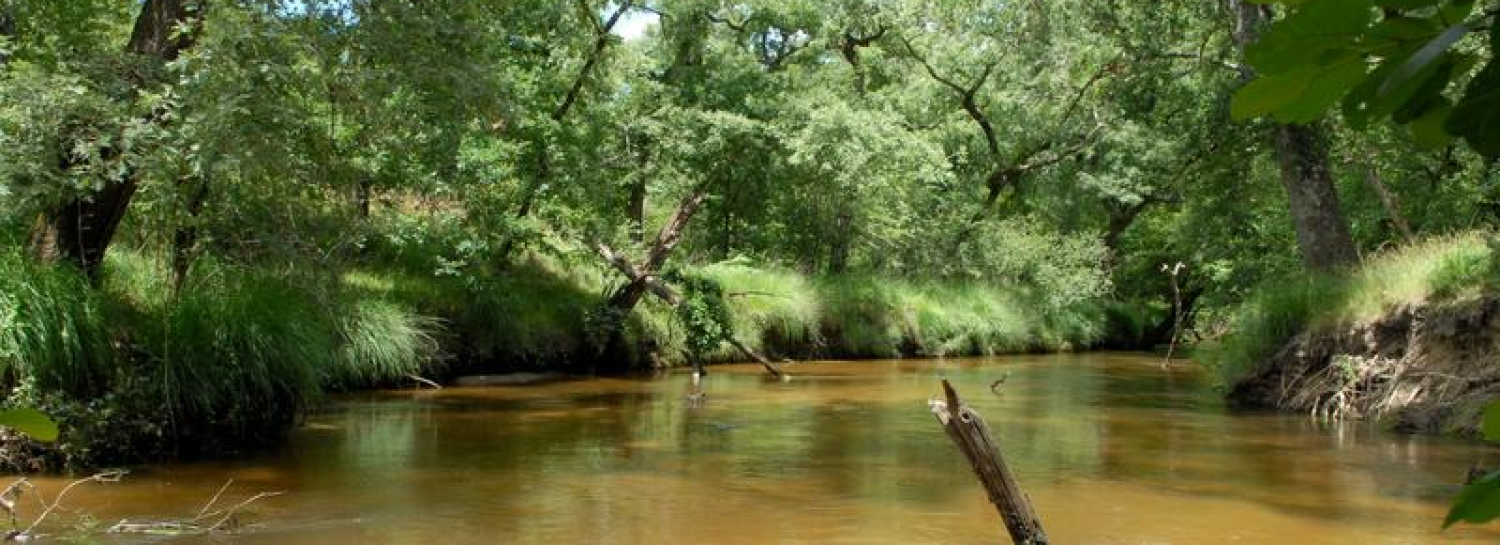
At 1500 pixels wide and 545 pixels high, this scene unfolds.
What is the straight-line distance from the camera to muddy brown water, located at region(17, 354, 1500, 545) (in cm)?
719

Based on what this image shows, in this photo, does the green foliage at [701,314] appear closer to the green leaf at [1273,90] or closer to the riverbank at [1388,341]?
the riverbank at [1388,341]

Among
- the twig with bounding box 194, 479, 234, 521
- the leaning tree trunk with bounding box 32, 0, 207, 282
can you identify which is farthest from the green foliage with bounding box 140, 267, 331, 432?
the twig with bounding box 194, 479, 234, 521

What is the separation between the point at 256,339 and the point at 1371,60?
9699 mm

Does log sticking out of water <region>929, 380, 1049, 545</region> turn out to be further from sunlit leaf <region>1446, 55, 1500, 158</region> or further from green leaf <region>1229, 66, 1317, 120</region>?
sunlit leaf <region>1446, 55, 1500, 158</region>

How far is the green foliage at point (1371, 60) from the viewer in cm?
79

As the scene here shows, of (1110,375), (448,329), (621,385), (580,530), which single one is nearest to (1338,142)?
(1110,375)

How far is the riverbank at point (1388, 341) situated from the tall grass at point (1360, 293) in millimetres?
14

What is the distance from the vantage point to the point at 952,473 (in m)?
9.41

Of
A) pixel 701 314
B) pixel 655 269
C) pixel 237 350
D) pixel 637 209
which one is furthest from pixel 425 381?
pixel 237 350

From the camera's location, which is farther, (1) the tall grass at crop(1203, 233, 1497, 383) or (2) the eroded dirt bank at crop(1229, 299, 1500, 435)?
(1) the tall grass at crop(1203, 233, 1497, 383)

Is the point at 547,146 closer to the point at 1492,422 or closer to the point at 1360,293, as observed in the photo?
the point at 1360,293

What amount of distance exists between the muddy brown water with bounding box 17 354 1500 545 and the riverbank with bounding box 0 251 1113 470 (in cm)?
44

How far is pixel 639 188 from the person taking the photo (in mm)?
19609

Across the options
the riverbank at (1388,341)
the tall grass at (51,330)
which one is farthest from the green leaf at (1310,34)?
the riverbank at (1388,341)
